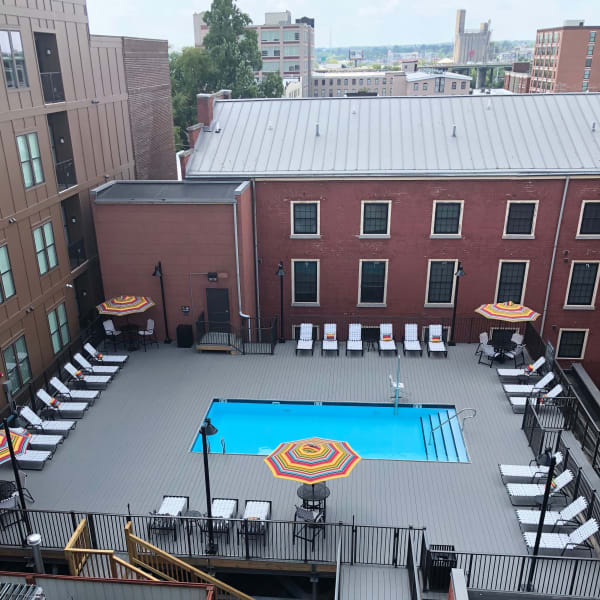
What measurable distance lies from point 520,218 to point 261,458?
13930 mm

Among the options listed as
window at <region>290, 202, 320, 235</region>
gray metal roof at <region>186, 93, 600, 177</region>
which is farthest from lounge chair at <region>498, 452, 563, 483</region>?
window at <region>290, 202, 320, 235</region>

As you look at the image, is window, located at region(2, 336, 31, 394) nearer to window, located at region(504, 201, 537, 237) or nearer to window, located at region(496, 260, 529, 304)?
window, located at region(496, 260, 529, 304)

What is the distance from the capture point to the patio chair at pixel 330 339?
70.1 feet

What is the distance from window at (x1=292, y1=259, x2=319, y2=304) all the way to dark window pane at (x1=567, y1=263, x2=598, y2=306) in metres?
10.5

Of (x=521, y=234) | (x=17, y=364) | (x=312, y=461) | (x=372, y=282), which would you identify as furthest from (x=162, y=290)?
(x=521, y=234)

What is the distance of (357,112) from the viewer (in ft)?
80.0

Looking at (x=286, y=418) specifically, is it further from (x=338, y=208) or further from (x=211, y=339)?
(x=338, y=208)

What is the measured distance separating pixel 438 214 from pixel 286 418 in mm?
10143

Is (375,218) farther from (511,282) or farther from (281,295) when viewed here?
(511,282)

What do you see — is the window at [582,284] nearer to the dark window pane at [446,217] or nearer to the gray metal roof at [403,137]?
the gray metal roof at [403,137]

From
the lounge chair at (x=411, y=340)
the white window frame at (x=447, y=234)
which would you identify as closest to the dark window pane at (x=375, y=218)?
the white window frame at (x=447, y=234)

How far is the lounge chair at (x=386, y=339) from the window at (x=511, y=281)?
15.7ft

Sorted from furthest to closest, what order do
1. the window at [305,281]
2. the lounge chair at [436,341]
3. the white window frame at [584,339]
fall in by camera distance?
the white window frame at [584,339] → the window at [305,281] → the lounge chair at [436,341]

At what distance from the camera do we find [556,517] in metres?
12.8
